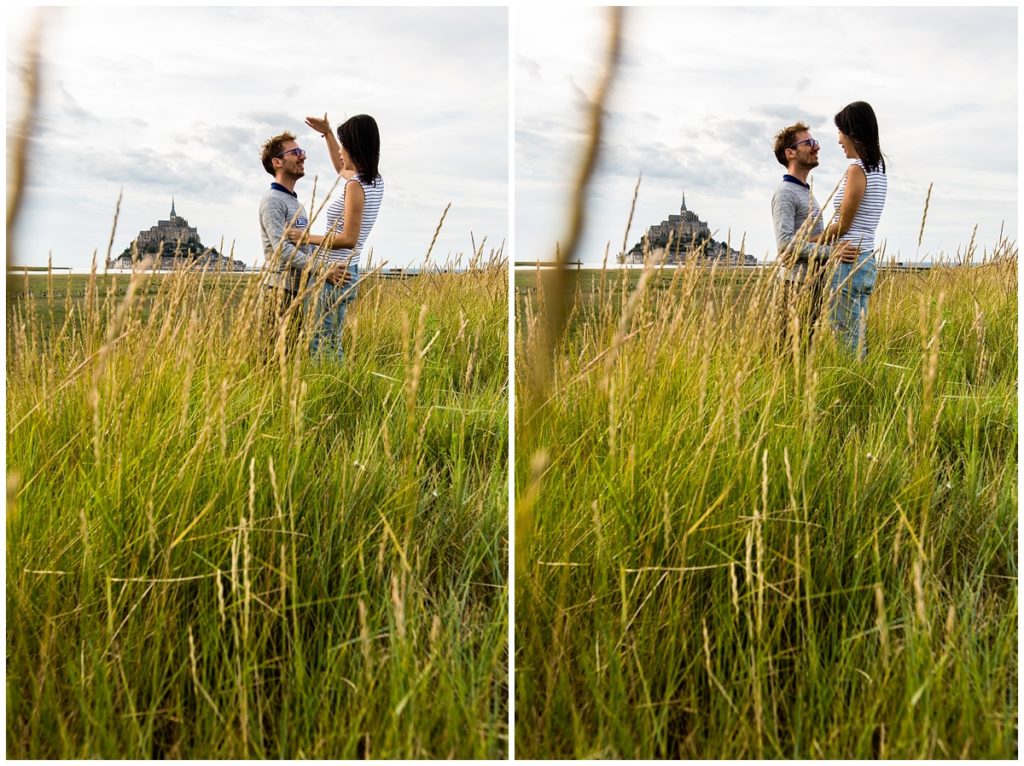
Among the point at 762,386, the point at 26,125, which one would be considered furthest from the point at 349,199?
the point at 762,386

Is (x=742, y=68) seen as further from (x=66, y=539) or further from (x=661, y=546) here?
(x=66, y=539)

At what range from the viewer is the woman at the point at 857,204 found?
1616 millimetres

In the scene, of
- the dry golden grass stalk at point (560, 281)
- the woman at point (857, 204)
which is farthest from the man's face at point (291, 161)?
the woman at point (857, 204)

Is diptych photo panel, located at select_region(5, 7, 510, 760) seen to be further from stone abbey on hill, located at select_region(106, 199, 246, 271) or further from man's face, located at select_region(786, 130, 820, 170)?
man's face, located at select_region(786, 130, 820, 170)

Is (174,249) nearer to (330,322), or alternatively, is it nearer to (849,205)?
(330,322)

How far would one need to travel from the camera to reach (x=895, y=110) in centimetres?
162

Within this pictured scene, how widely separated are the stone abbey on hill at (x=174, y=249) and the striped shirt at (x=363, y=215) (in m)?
0.21

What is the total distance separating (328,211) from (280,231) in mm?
114

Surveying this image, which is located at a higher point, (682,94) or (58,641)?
(682,94)

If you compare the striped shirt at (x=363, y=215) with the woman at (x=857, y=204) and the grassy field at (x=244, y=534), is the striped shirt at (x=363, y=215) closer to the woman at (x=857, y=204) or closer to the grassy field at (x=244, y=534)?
the grassy field at (x=244, y=534)

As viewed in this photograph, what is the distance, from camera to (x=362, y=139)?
4.91 ft

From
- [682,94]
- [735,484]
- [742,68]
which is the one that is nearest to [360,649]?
[735,484]

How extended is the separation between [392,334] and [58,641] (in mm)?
886

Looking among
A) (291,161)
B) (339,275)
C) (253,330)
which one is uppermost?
(291,161)
